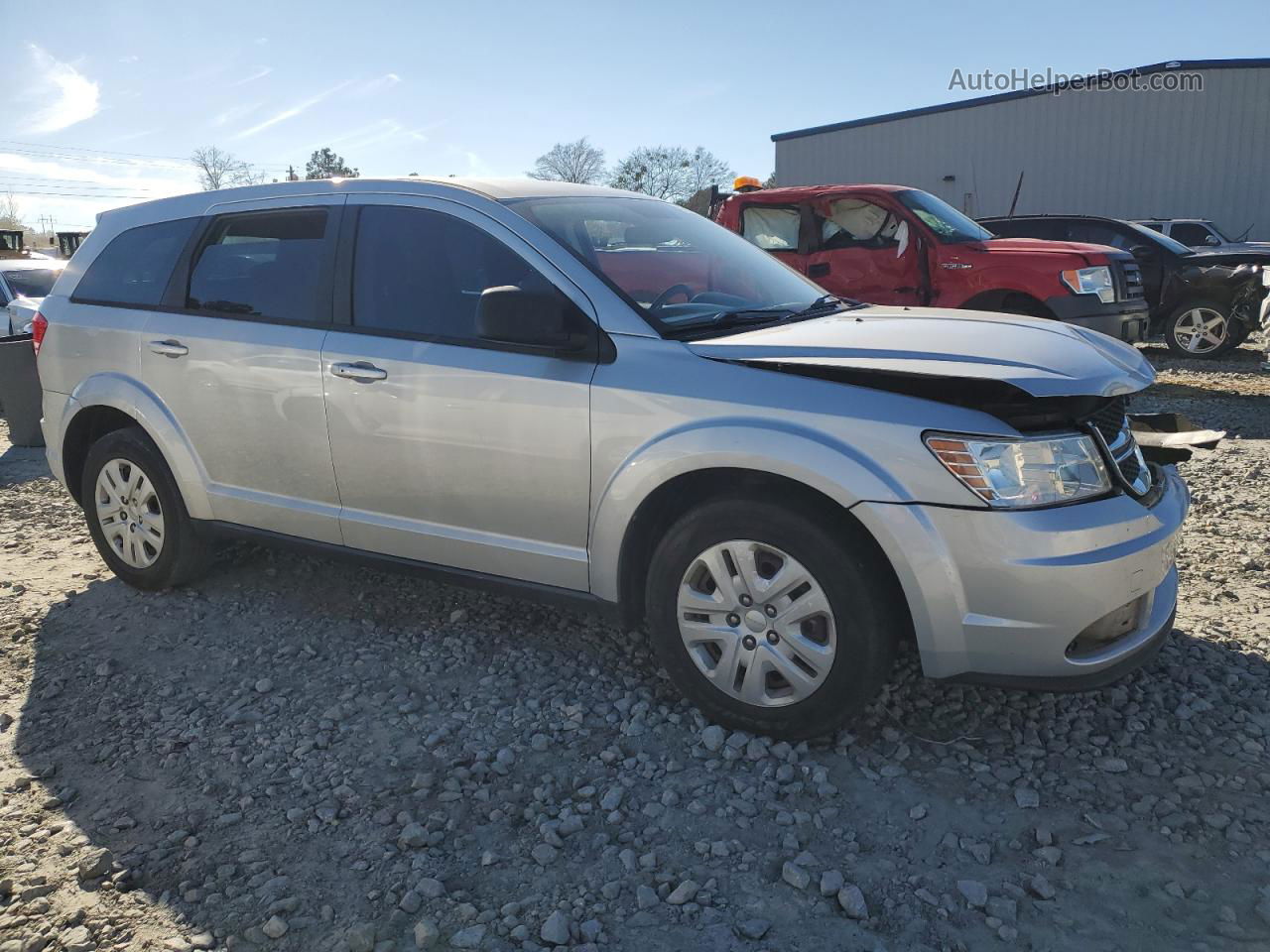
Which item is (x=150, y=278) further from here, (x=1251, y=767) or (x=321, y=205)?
(x=1251, y=767)

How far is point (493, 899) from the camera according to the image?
251cm

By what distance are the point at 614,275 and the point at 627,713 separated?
4.87 ft

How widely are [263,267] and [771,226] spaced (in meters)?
6.12

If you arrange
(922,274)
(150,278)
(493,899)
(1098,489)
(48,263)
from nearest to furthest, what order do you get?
1. (493,899)
2. (1098,489)
3. (150,278)
4. (922,274)
5. (48,263)

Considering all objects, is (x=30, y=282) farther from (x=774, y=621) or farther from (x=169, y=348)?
(x=774, y=621)

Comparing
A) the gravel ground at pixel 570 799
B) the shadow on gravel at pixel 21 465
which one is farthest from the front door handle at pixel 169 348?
the shadow on gravel at pixel 21 465

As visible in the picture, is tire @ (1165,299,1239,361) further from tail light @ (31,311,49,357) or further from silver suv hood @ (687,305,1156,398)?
tail light @ (31,311,49,357)

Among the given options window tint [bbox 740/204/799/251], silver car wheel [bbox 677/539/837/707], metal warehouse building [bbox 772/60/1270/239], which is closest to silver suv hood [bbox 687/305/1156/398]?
silver car wheel [bbox 677/539/837/707]

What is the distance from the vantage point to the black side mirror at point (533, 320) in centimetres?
315

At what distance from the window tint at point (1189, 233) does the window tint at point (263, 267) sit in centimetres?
1581

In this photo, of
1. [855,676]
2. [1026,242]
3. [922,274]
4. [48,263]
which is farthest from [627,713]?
[48,263]

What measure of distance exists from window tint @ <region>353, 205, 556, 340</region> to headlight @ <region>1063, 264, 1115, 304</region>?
6.18 m

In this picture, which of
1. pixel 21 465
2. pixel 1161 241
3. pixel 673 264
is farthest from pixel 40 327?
pixel 1161 241

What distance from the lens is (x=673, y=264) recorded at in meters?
3.73
